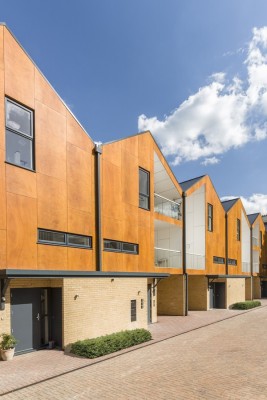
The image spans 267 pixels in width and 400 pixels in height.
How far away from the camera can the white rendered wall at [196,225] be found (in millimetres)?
27312

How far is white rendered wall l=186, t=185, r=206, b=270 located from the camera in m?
27.3

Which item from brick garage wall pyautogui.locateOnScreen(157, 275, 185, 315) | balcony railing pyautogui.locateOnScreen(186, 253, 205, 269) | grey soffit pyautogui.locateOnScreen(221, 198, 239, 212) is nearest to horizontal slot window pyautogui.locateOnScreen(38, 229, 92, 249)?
brick garage wall pyautogui.locateOnScreen(157, 275, 185, 315)

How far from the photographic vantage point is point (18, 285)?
12.9 meters

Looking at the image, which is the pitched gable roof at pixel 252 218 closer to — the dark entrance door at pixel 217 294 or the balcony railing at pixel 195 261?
the dark entrance door at pixel 217 294

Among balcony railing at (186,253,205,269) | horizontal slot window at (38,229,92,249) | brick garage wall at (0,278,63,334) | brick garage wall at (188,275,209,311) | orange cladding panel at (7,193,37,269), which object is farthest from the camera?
brick garage wall at (188,275,209,311)

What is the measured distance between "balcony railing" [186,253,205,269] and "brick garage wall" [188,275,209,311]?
6.25ft

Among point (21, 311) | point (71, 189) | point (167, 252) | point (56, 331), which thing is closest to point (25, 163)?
point (71, 189)

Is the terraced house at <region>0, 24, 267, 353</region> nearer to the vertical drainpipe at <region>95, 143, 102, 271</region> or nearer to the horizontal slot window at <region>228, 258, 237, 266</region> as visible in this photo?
the vertical drainpipe at <region>95, 143, 102, 271</region>

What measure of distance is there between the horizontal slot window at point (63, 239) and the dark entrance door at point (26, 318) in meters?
2.05

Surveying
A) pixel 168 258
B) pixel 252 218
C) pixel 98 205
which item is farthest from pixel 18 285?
pixel 252 218

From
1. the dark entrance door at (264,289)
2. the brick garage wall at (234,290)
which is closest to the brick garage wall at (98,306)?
the brick garage wall at (234,290)

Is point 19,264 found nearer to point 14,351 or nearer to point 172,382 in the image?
point 14,351

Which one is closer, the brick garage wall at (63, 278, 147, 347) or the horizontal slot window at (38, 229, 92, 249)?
the horizontal slot window at (38, 229, 92, 249)

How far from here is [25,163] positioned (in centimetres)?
1302
